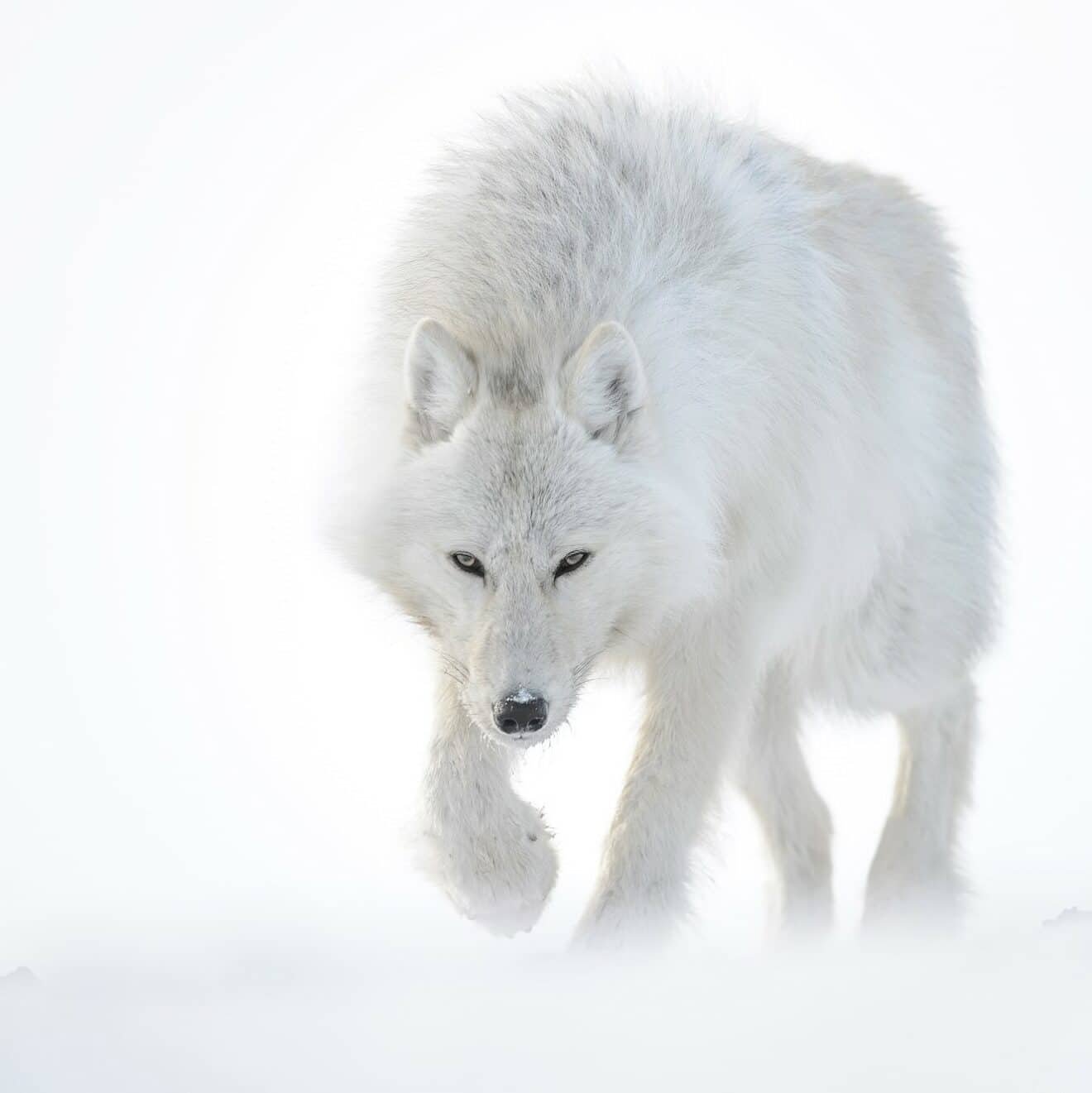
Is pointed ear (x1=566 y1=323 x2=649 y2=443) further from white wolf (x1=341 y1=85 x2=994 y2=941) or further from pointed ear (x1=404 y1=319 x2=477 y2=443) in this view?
pointed ear (x1=404 y1=319 x2=477 y2=443)

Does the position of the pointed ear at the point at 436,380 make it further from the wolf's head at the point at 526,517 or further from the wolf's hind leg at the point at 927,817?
the wolf's hind leg at the point at 927,817

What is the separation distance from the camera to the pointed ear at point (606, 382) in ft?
15.2

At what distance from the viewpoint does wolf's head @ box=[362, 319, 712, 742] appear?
458cm

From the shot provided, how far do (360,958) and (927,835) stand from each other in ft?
6.63

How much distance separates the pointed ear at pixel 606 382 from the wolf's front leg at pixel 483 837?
0.97m

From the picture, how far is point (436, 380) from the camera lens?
476cm

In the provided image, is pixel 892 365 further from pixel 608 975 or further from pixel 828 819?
pixel 608 975

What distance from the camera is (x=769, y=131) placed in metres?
5.95

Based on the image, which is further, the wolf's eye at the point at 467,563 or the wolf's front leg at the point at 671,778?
the wolf's front leg at the point at 671,778

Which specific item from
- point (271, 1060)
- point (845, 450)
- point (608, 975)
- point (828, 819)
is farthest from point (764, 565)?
point (271, 1060)

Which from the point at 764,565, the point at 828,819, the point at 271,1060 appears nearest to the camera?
the point at 271,1060

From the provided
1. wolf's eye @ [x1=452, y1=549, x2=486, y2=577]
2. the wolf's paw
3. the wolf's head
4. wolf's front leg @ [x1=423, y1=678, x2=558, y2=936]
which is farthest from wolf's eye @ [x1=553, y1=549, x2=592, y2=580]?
the wolf's paw

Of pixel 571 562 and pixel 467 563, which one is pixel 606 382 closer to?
pixel 571 562

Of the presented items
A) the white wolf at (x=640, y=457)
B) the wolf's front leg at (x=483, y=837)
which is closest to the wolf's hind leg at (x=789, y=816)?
the white wolf at (x=640, y=457)
